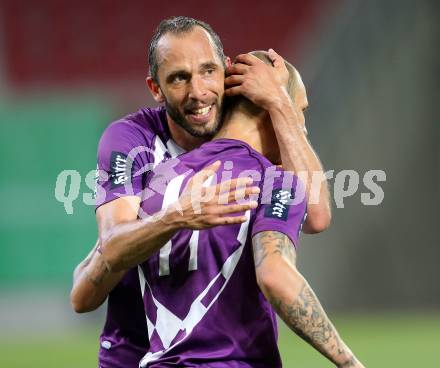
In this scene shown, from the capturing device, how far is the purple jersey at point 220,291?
337 centimetres

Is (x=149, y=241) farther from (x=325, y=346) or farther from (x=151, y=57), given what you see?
(x=151, y=57)

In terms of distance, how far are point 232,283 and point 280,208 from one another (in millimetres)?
313

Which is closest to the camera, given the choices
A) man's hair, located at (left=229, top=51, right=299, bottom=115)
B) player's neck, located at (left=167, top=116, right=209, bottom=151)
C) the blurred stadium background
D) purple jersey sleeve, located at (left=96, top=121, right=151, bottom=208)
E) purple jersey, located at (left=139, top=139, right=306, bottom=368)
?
purple jersey, located at (left=139, top=139, right=306, bottom=368)

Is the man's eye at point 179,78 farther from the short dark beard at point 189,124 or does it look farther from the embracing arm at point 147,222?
the embracing arm at point 147,222

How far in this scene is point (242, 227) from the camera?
3434mm

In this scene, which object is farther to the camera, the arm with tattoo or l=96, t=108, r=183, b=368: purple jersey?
l=96, t=108, r=183, b=368: purple jersey

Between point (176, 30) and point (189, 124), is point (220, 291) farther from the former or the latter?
point (176, 30)

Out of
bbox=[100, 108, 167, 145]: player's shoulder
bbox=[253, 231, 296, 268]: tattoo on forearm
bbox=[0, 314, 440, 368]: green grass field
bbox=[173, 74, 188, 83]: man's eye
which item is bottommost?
bbox=[0, 314, 440, 368]: green grass field

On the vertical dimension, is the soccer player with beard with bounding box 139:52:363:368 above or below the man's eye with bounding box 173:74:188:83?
below

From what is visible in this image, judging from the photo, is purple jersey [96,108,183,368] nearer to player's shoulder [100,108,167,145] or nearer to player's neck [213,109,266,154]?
player's shoulder [100,108,167,145]

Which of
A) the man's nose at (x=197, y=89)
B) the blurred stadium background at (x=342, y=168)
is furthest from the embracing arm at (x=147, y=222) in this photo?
the blurred stadium background at (x=342, y=168)

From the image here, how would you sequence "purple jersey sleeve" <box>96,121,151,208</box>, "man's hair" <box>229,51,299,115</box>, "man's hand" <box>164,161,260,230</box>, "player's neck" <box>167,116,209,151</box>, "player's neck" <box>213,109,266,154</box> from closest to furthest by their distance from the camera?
"man's hand" <box>164,161,260,230</box> < "player's neck" <box>213,109,266,154</box> < "purple jersey sleeve" <box>96,121,151,208</box> < "man's hair" <box>229,51,299,115</box> < "player's neck" <box>167,116,209,151</box>

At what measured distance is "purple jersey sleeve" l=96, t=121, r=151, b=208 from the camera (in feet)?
13.0

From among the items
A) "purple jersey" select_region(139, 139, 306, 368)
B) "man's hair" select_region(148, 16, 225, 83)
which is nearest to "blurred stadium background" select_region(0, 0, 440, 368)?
"man's hair" select_region(148, 16, 225, 83)
